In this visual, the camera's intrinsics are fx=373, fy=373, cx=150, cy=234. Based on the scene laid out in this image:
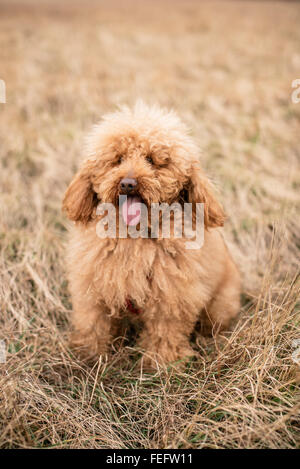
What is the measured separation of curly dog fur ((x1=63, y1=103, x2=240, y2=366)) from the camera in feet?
7.98

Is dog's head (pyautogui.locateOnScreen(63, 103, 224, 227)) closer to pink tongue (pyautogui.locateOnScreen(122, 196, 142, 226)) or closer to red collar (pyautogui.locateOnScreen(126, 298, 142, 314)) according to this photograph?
pink tongue (pyautogui.locateOnScreen(122, 196, 142, 226))

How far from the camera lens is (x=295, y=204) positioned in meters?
4.21

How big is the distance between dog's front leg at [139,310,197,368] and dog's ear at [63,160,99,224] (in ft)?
2.90

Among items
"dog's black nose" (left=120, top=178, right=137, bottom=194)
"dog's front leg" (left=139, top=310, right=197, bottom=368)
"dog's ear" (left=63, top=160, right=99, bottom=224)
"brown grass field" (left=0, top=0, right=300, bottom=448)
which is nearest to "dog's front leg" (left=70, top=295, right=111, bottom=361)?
"brown grass field" (left=0, top=0, right=300, bottom=448)

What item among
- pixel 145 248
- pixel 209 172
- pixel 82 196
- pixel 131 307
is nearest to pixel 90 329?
pixel 131 307

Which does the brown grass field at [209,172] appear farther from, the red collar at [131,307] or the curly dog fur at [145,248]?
the red collar at [131,307]

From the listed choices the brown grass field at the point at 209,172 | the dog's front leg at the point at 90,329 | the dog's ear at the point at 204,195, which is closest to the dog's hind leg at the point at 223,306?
the brown grass field at the point at 209,172

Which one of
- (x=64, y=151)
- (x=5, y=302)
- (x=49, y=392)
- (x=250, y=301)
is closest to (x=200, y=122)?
(x=64, y=151)

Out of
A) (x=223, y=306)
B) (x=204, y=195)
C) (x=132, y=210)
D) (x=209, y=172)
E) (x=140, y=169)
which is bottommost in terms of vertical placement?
(x=223, y=306)

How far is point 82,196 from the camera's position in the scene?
100 inches

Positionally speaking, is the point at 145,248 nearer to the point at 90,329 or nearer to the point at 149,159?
the point at 149,159

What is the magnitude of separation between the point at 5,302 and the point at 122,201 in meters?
1.51

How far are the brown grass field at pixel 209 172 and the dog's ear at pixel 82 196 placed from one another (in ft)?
3.16

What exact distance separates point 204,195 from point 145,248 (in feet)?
1.77
